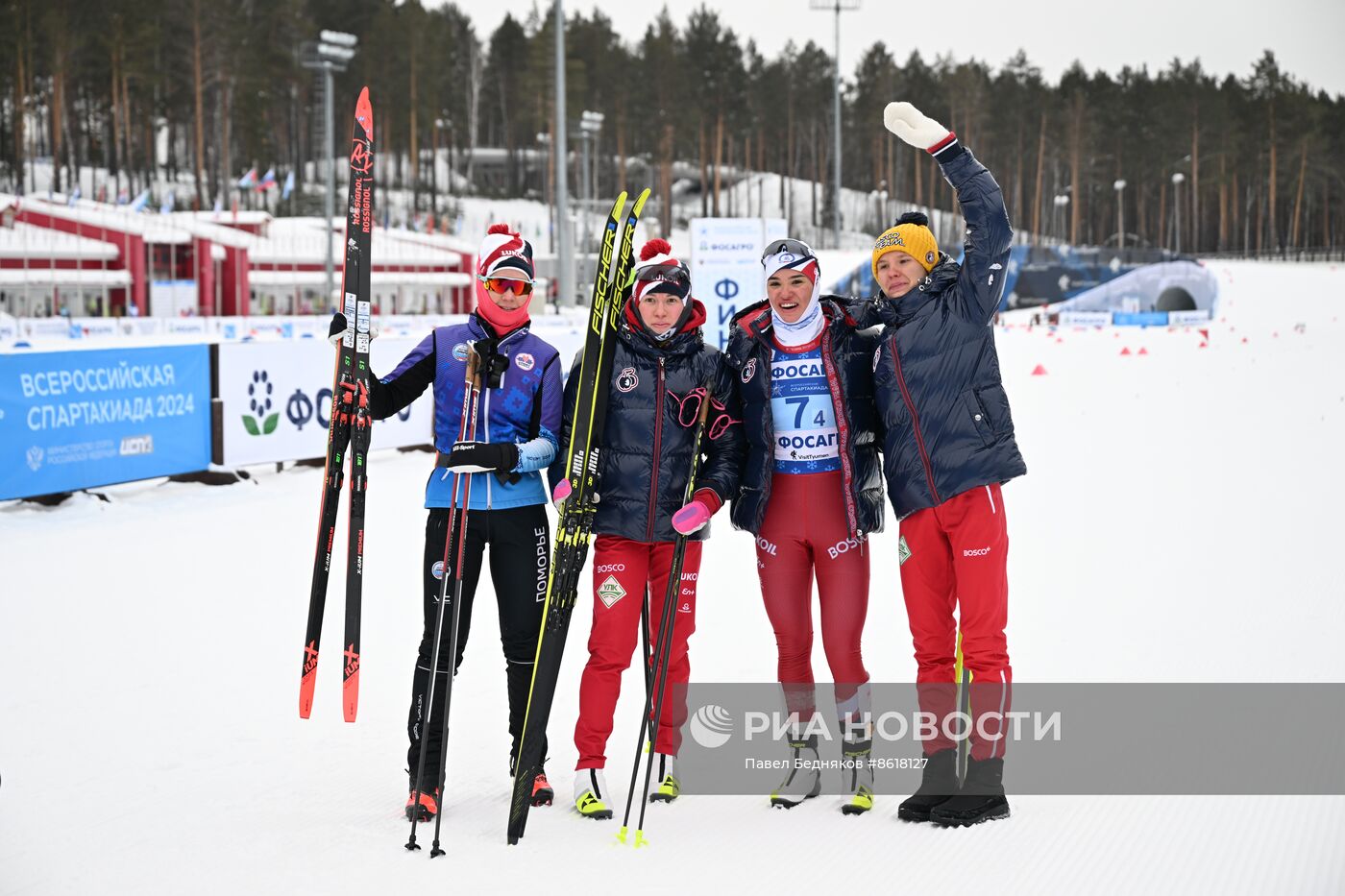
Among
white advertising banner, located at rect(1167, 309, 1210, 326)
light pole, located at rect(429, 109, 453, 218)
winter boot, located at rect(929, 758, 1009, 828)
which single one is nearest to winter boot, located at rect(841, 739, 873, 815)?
winter boot, located at rect(929, 758, 1009, 828)

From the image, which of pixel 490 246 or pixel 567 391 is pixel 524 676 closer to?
pixel 567 391

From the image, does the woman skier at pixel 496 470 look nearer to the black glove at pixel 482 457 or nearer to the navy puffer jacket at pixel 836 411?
the black glove at pixel 482 457

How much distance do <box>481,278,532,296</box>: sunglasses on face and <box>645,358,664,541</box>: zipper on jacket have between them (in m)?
0.55

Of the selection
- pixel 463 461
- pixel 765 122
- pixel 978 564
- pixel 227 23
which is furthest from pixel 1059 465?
pixel 765 122

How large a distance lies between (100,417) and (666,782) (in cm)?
714

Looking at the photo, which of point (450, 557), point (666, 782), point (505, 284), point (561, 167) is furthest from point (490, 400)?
point (561, 167)

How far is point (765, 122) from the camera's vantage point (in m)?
74.4

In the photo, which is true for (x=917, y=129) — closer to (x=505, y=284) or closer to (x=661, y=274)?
(x=661, y=274)

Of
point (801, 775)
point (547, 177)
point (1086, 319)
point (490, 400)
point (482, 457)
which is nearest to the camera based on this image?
point (482, 457)

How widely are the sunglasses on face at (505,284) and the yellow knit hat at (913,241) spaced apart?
1165mm

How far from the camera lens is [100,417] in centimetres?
920

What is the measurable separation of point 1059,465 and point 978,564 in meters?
7.75

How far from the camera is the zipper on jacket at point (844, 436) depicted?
3656 mm

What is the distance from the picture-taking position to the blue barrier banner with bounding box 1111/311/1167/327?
35.3m
